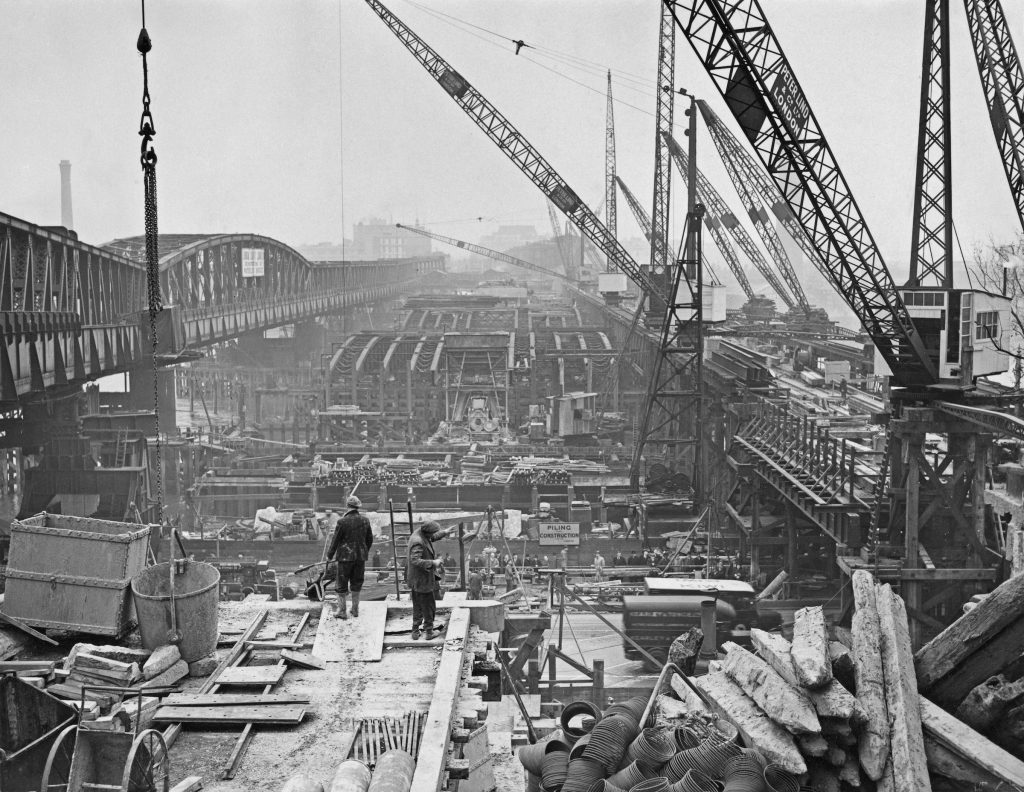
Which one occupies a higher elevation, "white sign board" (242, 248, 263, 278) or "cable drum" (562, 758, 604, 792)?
"white sign board" (242, 248, 263, 278)

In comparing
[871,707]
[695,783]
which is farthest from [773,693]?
[695,783]

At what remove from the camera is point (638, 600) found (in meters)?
21.5

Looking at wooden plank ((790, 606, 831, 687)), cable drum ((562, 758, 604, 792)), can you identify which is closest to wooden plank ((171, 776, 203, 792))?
cable drum ((562, 758, 604, 792))

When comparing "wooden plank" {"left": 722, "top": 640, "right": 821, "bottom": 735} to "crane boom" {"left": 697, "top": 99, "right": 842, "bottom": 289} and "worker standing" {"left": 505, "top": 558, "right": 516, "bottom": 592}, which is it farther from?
"crane boom" {"left": 697, "top": 99, "right": 842, "bottom": 289}

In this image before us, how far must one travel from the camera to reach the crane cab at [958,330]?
71.4ft

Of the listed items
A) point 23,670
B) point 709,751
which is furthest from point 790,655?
point 23,670

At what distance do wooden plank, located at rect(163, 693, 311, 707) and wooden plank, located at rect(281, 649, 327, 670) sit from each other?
2.86 ft

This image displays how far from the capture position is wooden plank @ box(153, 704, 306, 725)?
31.0ft

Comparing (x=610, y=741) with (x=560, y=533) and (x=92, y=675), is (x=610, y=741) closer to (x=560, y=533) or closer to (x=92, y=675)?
(x=92, y=675)

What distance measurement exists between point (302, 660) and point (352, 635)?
3.49 ft

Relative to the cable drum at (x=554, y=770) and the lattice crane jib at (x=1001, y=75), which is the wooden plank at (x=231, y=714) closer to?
the cable drum at (x=554, y=770)

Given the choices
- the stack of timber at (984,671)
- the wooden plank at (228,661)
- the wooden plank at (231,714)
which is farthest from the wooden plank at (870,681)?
the wooden plank at (228,661)

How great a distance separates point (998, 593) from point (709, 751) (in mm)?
2826

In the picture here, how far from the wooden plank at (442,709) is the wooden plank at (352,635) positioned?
2.53ft
